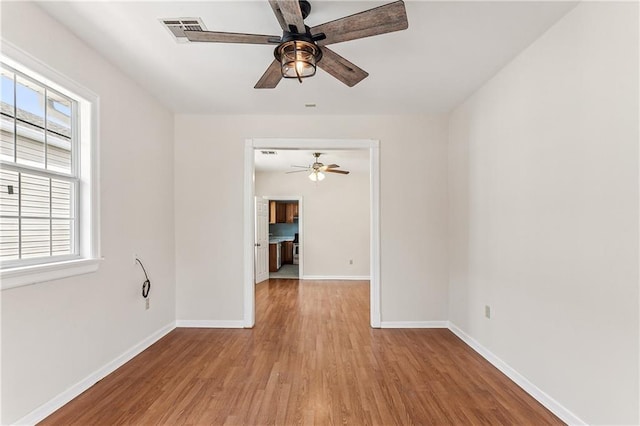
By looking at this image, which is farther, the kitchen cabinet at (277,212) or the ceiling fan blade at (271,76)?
the kitchen cabinet at (277,212)

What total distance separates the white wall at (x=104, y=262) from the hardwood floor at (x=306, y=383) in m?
0.28

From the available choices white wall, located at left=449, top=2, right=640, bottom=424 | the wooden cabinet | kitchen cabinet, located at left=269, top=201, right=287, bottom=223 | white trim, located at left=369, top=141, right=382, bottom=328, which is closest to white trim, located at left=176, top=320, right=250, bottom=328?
white trim, located at left=369, top=141, right=382, bottom=328

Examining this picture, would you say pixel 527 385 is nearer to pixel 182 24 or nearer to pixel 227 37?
pixel 227 37

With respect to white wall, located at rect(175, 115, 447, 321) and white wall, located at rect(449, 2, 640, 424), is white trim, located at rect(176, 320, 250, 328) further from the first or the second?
white wall, located at rect(449, 2, 640, 424)

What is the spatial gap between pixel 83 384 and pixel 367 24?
3.21 metres

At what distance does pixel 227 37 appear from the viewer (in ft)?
5.94

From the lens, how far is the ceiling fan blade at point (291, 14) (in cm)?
155

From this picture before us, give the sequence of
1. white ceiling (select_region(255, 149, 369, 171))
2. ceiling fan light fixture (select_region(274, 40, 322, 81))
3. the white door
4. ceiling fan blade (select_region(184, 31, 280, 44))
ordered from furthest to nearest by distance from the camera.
→ the white door
white ceiling (select_region(255, 149, 369, 171))
ceiling fan light fixture (select_region(274, 40, 322, 81))
ceiling fan blade (select_region(184, 31, 280, 44))

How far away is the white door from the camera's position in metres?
6.88

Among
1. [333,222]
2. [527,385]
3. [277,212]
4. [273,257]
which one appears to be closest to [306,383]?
[527,385]

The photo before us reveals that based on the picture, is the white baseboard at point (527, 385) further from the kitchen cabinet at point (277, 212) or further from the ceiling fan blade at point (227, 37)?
the kitchen cabinet at point (277, 212)

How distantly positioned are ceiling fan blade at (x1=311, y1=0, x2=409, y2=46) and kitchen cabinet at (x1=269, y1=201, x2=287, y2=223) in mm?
7975

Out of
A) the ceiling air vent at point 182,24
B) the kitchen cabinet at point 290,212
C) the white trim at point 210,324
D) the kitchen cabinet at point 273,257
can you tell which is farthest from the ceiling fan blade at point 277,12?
the kitchen cabinet at point 290,212

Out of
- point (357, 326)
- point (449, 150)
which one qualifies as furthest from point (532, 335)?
point (449, 150)
